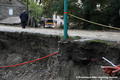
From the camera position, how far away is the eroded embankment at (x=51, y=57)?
12.7 feet

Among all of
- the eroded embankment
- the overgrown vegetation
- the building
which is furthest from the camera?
the building

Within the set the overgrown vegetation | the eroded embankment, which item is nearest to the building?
the overgrown vegetation

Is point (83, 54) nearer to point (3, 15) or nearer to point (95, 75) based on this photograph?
point (95, 75)

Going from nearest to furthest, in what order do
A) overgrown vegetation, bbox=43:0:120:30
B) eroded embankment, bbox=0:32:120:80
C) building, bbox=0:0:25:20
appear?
eroded embankment, bbox=0:32:120:80
overgrown vegetation, bbox=43:0:120:30
building, bbox=0:0:25:20

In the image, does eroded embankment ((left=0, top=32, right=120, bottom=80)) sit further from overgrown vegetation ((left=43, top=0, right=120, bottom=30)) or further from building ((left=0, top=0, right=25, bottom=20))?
building ((left=0, top=0, right=25, bottom=20))

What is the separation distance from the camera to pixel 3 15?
3522cm

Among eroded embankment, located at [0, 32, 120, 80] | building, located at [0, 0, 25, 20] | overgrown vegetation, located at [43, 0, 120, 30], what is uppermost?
building, located at [0, 0, 25, 20]

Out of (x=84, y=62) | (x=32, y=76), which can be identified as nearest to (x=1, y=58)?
(x=32, y=76)

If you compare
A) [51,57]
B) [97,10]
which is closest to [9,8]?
[97,10]

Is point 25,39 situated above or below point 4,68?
above

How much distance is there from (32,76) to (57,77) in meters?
1.32

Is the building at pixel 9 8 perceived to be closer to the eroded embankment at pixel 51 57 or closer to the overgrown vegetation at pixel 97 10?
the overgrown vegetation at pixel 97 10

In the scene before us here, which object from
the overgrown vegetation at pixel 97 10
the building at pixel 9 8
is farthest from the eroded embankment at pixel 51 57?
the building at pixel 9 8

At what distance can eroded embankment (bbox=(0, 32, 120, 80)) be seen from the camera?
12.7 feet
